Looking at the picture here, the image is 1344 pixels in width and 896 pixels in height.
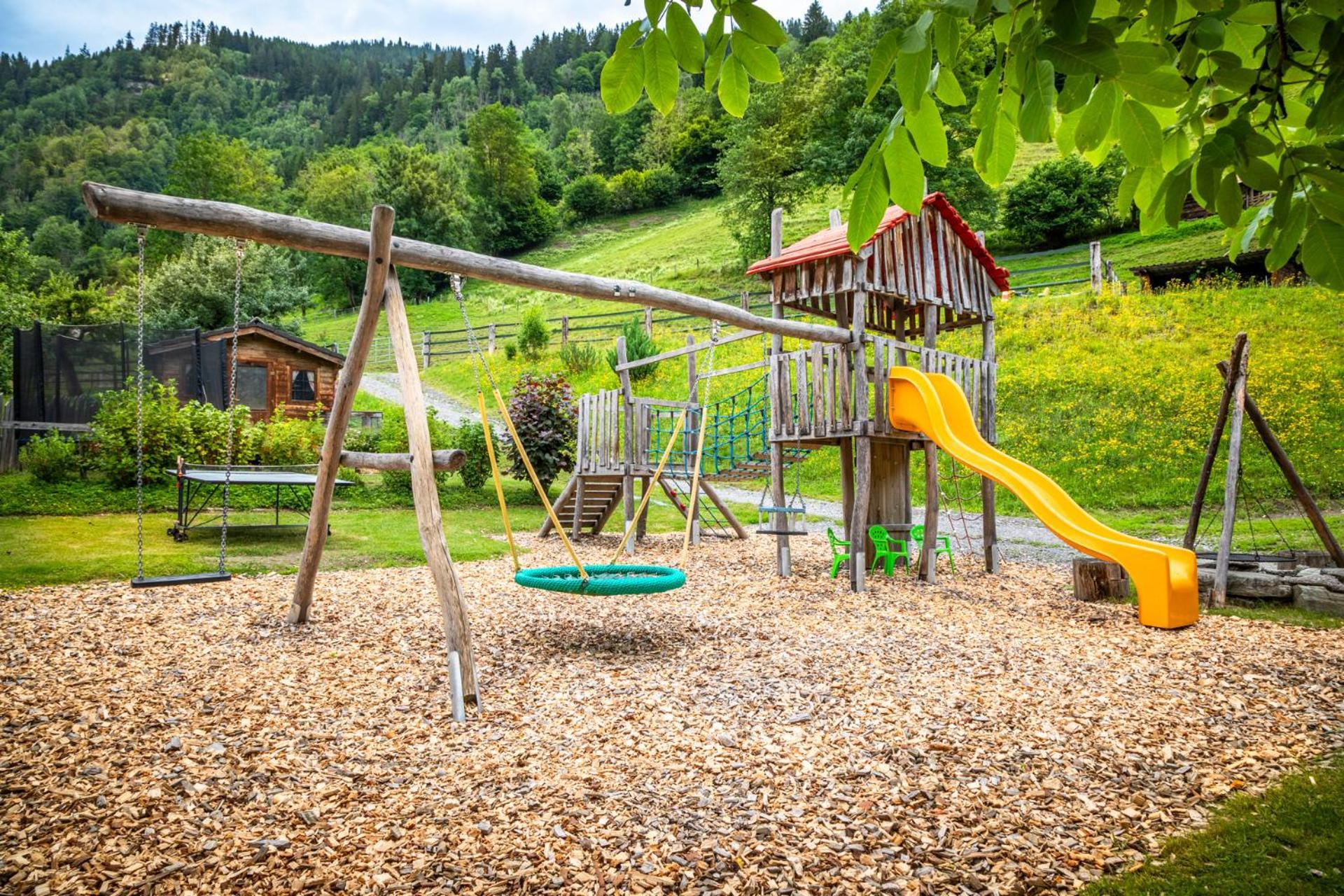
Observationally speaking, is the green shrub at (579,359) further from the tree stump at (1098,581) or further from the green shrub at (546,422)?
the tree stump at (1098,581)

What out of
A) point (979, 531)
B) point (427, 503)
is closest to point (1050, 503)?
point (427, 503)

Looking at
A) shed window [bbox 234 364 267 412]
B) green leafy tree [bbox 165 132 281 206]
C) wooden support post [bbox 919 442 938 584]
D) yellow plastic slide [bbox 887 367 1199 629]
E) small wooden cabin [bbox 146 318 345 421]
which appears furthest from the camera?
green leafy tree [bbox 165 132 281 206]

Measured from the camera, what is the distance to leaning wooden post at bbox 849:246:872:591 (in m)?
7.79

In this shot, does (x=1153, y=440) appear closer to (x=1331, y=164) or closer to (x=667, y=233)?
(x=1331, y=164)

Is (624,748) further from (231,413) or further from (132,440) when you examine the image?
(132,440)

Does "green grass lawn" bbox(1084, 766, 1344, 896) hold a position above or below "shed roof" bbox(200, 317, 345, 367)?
below

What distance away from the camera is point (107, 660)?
485 centimetres

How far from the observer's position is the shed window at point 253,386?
2109cm

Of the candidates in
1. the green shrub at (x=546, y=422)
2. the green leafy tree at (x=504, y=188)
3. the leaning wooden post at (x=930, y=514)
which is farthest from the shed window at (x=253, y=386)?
the green leafy tree at (x=504, y=188)

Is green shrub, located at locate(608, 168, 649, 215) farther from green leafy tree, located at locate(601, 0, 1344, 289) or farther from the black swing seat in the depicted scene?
green leafy tree, located at locate(601, 0, 1344, 289)

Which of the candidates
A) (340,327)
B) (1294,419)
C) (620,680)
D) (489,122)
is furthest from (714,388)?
(489,122)

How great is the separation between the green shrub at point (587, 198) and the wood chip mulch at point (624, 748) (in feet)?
194

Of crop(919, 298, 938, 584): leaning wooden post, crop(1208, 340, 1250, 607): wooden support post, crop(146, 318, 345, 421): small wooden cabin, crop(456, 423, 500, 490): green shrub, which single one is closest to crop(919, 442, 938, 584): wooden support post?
crop(919, 298, 938, 584): leaning wooden post

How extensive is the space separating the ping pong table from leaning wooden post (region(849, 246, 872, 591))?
5.71 metres
